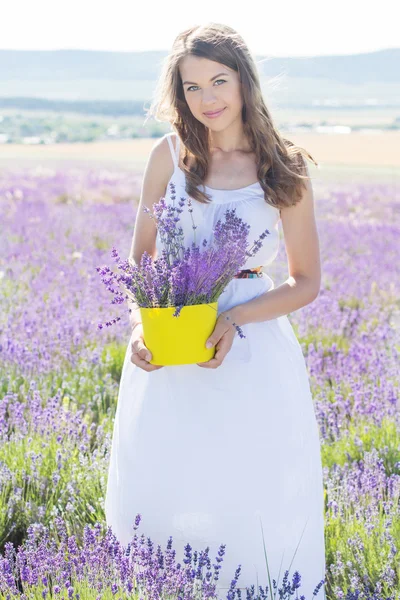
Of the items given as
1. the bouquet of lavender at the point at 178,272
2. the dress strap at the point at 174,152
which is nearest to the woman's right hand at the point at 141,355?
the bouquet of lavender at the point at 178,272

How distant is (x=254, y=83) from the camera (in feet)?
8.14

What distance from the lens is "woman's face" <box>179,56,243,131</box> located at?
2391 millimetres

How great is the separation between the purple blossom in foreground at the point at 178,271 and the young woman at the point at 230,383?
0.47 feet

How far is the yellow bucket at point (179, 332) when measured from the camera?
1991mm

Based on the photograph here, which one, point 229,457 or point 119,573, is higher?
point 229,457

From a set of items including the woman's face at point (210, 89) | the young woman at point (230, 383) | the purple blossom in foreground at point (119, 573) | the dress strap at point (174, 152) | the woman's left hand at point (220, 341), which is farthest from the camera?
the dress strap at point (174, 152)

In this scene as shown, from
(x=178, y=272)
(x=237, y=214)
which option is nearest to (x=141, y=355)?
(x=178, y=272)

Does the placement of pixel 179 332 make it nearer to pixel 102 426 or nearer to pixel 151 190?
pixel 151 190

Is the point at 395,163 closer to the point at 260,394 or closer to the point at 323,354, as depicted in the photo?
the point at 323,354

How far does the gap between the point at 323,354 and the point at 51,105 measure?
627 ft

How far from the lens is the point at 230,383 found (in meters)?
2.29

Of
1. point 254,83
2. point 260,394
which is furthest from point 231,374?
point 254,83

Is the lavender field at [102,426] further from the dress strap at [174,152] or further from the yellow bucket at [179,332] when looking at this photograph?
the dress strap at [174,152]

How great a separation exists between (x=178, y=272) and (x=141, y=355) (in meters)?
0.29
